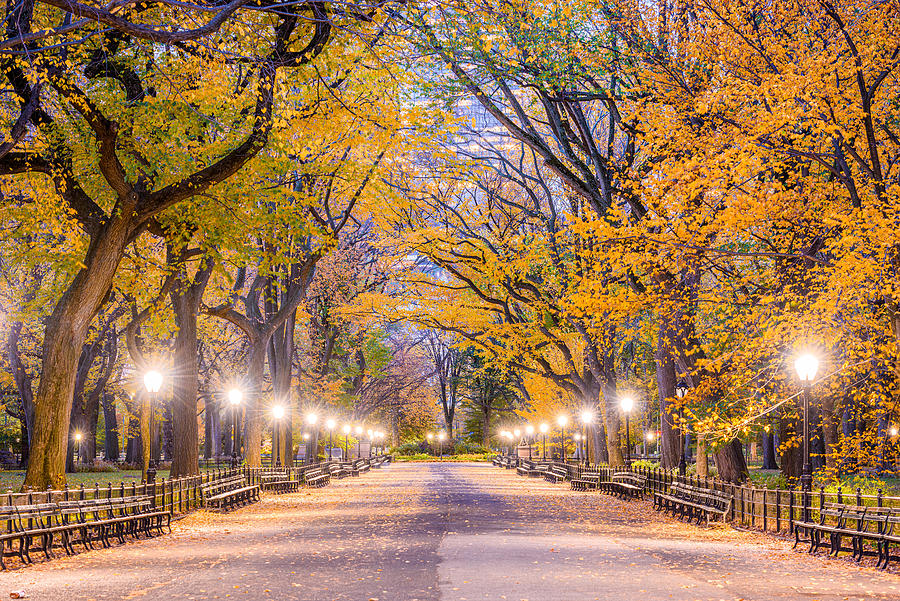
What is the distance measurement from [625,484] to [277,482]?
41.0 feet

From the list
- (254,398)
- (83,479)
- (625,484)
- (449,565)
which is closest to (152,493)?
(449,565)

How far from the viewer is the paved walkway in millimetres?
10203

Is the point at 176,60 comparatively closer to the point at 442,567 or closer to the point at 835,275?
the point at 442,567

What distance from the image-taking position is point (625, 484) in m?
30.4

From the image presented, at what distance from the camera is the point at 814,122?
1722cm

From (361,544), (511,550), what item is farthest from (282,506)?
(511,550)

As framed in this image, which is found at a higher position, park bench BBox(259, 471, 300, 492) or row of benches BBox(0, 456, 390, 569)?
row of benches BBox(0, 456, 390, 569)

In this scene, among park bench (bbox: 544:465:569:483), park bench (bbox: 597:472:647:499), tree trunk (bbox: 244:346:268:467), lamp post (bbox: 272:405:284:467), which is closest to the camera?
park bench (bbox: 597:472:647:499)

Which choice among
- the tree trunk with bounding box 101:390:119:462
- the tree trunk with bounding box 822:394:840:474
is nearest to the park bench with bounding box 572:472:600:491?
the tree trunk with bounding box 822:394:840:474

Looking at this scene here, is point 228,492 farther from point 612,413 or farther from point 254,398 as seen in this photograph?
point 612,413

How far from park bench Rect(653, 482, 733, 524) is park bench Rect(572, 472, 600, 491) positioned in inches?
404

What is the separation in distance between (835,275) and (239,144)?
11042mm

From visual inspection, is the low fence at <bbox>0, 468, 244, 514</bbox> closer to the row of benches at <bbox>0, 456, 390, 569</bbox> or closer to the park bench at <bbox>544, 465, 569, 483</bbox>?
the row of benches at <bbox>0, 456, 390, 569</bbox>

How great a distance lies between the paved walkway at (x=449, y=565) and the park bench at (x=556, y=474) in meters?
22.0
